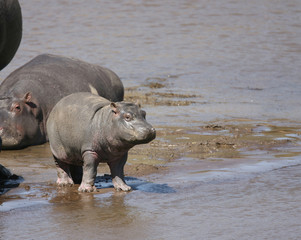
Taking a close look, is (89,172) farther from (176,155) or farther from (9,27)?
(9,27)

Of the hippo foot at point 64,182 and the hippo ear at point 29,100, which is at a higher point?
the hippo ear at point 29,100

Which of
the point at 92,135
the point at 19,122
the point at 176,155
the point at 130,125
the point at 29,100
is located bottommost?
the point at 176,155

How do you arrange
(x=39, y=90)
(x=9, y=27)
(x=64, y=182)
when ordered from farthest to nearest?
(x=39, y=90)
(x=64, y=182)
(x=9, y=27)

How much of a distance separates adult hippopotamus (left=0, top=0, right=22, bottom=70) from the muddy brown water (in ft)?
6.00

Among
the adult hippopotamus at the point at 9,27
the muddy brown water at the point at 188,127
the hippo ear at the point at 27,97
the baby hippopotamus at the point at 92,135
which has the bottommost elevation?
the muddy brown water at the point at 188,127

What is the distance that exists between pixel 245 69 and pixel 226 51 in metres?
1.85

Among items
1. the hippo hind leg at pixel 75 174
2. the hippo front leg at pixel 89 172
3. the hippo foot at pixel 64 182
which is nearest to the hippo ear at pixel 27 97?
the hippo hind leg at pixel 75 174

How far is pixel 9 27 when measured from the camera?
9.12 ft

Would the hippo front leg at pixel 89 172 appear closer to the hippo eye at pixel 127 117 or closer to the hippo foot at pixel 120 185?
the hippo foot at pixel 120 185

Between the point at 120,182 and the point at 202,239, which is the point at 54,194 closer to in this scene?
the point at 120,182

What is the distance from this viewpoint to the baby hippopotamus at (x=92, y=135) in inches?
223

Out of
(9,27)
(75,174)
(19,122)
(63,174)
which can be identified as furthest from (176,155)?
(9,27)

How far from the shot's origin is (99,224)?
4.76 metres

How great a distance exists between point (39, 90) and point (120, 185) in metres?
3.54
